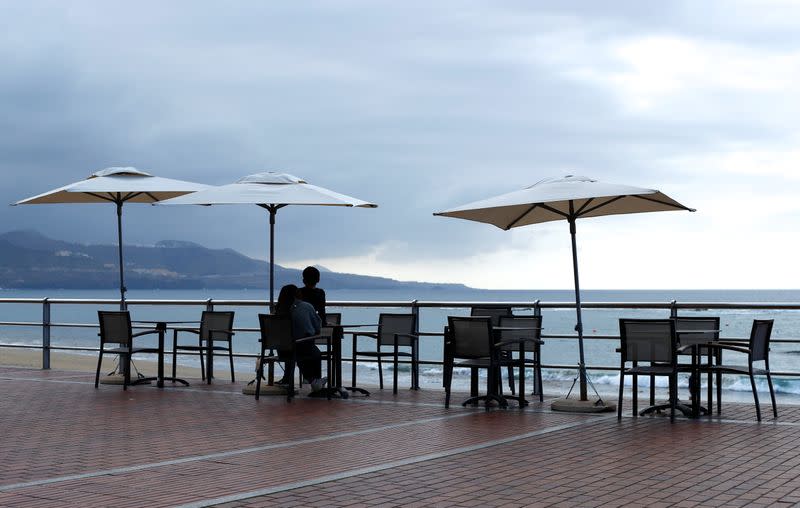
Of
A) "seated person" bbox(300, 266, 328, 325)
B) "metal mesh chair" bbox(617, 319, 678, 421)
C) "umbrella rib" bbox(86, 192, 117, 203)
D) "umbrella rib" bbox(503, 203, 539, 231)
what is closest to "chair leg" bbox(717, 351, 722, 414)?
"metal mesh chair" bbox(617, 319, 678, 421)

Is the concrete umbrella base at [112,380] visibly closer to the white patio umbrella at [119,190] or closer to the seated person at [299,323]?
the white patio umbrella at [119,190]

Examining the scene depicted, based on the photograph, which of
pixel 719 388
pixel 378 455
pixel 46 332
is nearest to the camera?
pixel 378 455

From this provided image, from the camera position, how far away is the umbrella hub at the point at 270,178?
43.2ft

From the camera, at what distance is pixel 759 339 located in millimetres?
10203

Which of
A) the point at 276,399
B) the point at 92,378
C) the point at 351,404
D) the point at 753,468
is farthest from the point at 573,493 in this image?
the point at 92,378

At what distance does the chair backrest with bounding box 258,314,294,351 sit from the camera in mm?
12312

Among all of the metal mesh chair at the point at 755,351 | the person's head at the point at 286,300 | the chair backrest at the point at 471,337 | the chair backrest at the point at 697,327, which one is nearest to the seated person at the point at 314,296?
the person's head at the point at 286,300

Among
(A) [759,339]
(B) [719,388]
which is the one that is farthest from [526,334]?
(A) [759,339]

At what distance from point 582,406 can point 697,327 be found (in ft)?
5.01

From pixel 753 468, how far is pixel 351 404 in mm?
5556

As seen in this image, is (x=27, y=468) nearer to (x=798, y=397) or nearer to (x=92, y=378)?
(x=92, y=378)

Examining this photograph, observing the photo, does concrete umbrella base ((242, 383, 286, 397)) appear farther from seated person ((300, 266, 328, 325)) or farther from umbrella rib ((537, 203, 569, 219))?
umbrella rib ((537, 203, 569, 219))

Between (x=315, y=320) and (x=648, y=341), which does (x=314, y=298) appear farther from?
(x=648, y=341)

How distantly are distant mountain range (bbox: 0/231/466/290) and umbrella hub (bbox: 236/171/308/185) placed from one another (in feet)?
366
